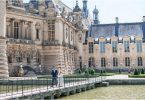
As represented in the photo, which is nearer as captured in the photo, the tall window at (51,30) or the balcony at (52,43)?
the balcony at (52,43)

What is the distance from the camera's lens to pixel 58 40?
6800cm

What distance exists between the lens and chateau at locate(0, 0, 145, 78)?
59500mm

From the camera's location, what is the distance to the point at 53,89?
33844mm

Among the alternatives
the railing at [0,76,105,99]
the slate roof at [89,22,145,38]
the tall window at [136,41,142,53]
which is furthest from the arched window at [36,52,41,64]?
the tall window at [136,41,142,53]

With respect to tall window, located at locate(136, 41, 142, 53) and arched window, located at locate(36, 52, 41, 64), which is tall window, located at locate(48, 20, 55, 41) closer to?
arched window, located at locate(36, 52, 41, 64)

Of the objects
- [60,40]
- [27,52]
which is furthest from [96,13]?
[27,52]

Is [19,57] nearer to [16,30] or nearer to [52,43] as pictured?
[16,30]

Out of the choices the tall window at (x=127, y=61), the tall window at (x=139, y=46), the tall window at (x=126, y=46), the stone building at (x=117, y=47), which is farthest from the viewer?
the tall window at (x=126, y=46)

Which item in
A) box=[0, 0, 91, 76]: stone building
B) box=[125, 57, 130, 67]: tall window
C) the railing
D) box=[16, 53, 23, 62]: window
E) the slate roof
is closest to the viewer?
the railing

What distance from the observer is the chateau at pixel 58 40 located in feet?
195

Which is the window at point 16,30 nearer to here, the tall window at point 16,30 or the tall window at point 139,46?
the tall window at point 16,30

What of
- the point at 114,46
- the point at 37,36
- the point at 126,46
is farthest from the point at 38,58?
the point at 126,46

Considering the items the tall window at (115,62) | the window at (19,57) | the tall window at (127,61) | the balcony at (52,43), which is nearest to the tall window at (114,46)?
the tall window at (115,62)

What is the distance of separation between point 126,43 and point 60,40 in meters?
26.4
